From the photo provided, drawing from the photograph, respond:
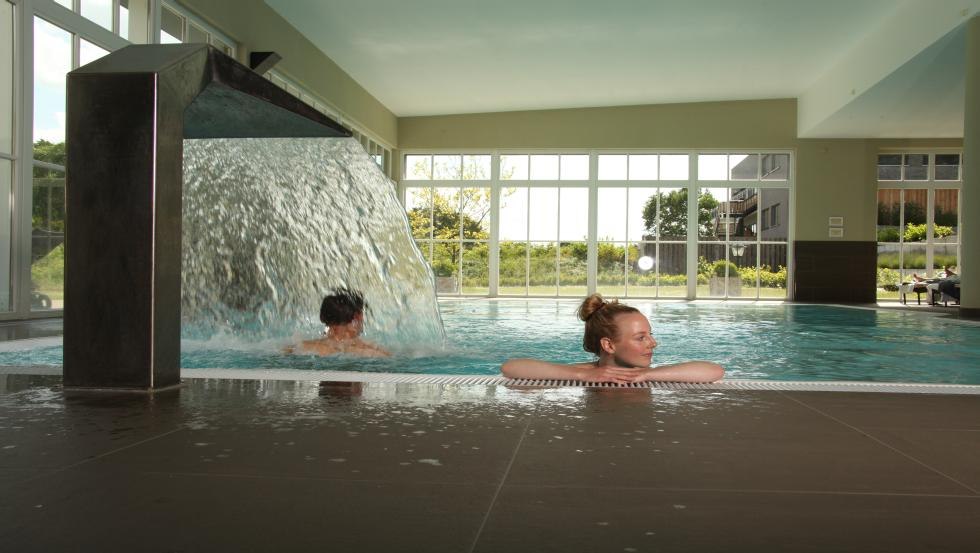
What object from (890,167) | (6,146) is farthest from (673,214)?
(6,146)

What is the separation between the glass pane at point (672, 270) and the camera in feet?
63.2

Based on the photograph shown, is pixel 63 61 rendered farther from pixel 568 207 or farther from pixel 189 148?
pixel 568 207

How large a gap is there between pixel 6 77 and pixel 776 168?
15.5 metres

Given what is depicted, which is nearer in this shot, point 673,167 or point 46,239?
point 46,239

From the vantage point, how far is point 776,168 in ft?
62.0

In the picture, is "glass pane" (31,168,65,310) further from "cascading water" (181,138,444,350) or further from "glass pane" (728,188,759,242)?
"glass pane" (728,188,759,242)

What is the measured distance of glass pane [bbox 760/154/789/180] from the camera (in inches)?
744

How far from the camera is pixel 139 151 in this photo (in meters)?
2.65

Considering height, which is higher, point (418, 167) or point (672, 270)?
point (418, 167)

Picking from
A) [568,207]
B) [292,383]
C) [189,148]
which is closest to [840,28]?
[568,207]

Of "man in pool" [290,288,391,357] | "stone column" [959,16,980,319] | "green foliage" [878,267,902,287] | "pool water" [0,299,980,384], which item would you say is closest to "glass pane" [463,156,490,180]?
"pool water" [0,299,980,384]

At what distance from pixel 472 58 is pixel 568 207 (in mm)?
5779

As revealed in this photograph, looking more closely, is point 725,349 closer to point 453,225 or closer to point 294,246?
point 294,246

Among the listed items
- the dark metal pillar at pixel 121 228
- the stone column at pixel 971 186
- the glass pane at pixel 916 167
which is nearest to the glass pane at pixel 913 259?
the glass pane at pixel 916 167
